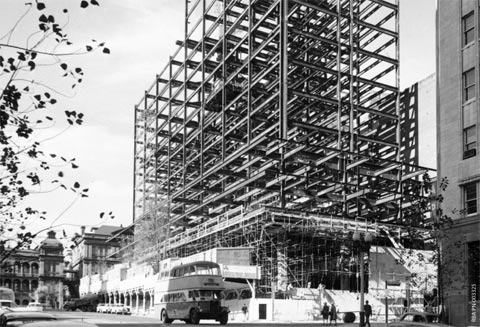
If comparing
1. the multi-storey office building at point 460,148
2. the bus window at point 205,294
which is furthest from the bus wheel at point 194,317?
the multi-storey office building at point 460,148

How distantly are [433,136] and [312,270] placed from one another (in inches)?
893

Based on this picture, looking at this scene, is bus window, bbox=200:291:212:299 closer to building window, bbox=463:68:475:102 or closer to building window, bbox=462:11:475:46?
building window, bbox=463:68:475:102

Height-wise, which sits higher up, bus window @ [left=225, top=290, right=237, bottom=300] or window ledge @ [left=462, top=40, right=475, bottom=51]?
window ledge @ [left=462, top=40, right=475, bottom=51]

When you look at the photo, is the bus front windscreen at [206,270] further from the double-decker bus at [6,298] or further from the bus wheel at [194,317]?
the double-decker bus at [6,298]

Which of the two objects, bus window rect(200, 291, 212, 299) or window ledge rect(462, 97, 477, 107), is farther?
bus window rect(200, 291, 212, 299)

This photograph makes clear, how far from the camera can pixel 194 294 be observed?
43.7 meters

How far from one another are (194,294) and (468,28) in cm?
2471

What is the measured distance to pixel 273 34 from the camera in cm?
7288

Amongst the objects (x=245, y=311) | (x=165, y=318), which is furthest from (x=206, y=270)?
(x=245, y=311)

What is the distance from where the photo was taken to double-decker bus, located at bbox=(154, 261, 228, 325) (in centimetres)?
4338

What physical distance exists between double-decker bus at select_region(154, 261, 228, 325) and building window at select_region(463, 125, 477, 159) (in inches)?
698

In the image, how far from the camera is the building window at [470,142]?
41.8m

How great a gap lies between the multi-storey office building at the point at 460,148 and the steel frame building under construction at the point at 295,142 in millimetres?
21518

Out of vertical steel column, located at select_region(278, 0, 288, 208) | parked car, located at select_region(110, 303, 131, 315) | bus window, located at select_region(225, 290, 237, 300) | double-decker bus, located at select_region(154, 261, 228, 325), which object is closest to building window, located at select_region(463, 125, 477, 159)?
double-decker bus, located at select_region(154, 261, 228, 325)
